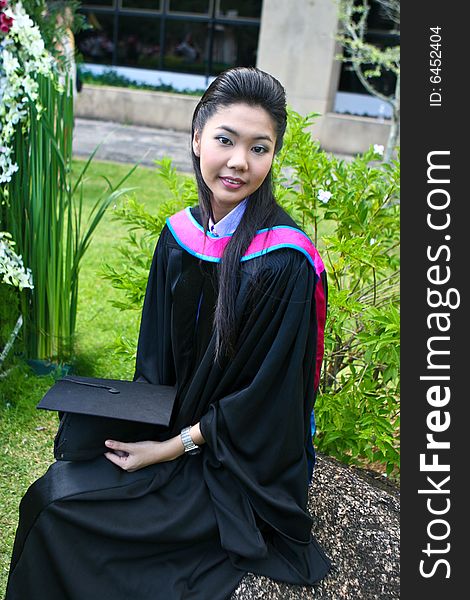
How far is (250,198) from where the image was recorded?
2.16 meters

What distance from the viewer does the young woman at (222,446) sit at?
2018 millimetres

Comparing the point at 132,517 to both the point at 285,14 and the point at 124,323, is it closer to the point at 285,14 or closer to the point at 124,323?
the point at 124,323

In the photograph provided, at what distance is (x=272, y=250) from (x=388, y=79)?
1230 cm

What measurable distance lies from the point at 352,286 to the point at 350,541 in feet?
4.31

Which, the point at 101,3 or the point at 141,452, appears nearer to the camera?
Answer: the point at 141,452

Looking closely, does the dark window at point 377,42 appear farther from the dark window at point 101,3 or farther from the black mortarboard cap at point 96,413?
the black mortarboard cap at point 96,413

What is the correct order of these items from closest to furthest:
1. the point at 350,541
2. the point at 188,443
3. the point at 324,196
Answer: the point at 188,443, the point at 350,541, the point at 324,196

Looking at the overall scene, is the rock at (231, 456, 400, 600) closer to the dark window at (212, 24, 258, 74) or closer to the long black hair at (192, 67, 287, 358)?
the long black hair at (192, 67, 287, 358)

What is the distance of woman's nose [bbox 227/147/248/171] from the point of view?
2031 millimetres

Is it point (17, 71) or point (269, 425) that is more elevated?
point (17, 71)

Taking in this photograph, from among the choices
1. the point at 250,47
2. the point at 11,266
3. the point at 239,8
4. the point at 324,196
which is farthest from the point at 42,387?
the point at 239,8

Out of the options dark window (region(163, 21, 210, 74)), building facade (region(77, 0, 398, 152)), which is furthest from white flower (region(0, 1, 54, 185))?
dark window (region(163, 21, 210, 74))

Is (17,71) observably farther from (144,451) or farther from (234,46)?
(234,46)

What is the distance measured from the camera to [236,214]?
217 cm
